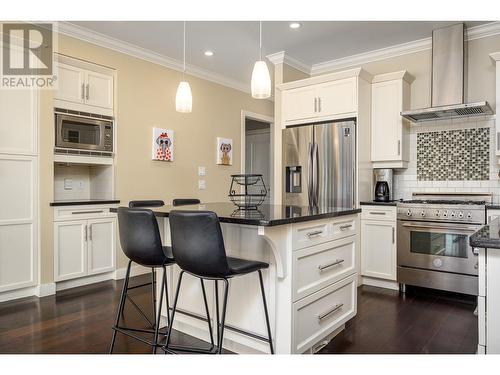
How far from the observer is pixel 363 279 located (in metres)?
3.96

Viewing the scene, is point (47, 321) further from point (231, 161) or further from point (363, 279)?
point (231, 161)

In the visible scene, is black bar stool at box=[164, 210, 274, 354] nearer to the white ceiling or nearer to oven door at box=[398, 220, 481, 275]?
oven door at box=[398, 220, 481, 275]

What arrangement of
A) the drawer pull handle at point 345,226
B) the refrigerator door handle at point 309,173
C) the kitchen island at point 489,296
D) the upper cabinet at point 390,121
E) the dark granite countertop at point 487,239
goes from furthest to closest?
the refrigerator door handle at point 309,173
the upper cabinet at point 390,121
the drawer pull handle at point 345,226
the kitchen island at point 489,296
the dark granite countertop at point 487,239

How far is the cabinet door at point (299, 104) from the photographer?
14.0 ft

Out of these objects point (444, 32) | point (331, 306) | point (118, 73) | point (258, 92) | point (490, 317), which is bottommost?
point (331, 306)

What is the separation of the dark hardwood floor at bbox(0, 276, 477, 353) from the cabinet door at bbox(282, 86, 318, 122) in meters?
2.07

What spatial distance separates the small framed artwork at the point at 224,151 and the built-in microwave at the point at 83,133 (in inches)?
67.2

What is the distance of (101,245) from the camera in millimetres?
3904

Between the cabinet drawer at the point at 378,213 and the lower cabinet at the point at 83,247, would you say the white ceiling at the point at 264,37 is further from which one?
the lower cabinet at the point at 83,247

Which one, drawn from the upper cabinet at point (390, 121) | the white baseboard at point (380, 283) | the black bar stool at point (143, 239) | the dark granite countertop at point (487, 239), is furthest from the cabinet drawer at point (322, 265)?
the upper cabinet at point (390, 121)

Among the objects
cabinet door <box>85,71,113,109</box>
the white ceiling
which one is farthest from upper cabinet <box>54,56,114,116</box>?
the white ceiling

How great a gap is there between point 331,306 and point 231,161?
3.49 m

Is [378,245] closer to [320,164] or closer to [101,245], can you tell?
[320,164]
